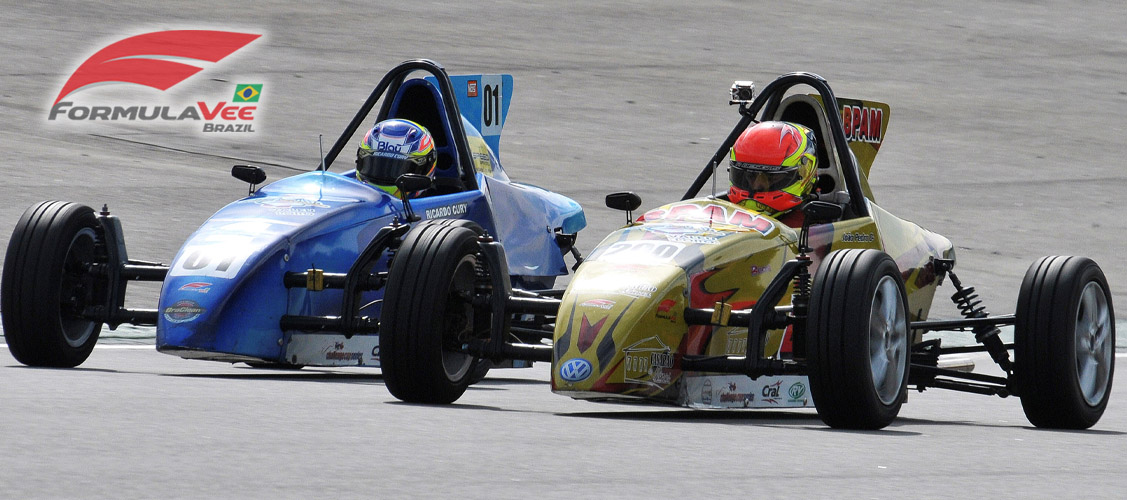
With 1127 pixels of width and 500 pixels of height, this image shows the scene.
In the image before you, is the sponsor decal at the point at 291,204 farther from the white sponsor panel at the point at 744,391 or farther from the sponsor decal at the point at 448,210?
the white sponsor panel at the point at 744,391

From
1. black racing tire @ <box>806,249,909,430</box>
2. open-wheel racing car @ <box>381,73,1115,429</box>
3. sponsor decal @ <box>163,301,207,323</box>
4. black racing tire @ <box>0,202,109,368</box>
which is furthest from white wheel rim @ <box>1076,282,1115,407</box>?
black racing tire @ <box>0,202,109,368</box>

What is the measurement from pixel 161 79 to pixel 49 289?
52.9 ft

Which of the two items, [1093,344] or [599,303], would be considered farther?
[1093,344]

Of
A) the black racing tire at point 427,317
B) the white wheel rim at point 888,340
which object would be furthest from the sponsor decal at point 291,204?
the white wheel rim at point 888,340

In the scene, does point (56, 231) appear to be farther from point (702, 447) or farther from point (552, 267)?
point (702, 447)

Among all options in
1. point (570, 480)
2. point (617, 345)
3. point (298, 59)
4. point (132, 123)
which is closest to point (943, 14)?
point (298, 59)

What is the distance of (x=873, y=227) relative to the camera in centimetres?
1041

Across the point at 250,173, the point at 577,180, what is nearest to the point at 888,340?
the point at 250,173

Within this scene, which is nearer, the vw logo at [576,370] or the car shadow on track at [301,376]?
the vw logo at [576,370]

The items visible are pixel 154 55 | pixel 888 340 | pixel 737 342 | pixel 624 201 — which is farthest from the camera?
pixel 154 55

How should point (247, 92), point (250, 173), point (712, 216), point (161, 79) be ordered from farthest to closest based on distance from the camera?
1. point (161, 79)
2. point (247, 92)
3. point (250, 173)
4. point (712, 216)

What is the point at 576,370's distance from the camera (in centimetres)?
849

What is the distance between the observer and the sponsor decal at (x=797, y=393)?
9219mm

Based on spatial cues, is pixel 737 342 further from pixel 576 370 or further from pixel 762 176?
pixel 762 176
